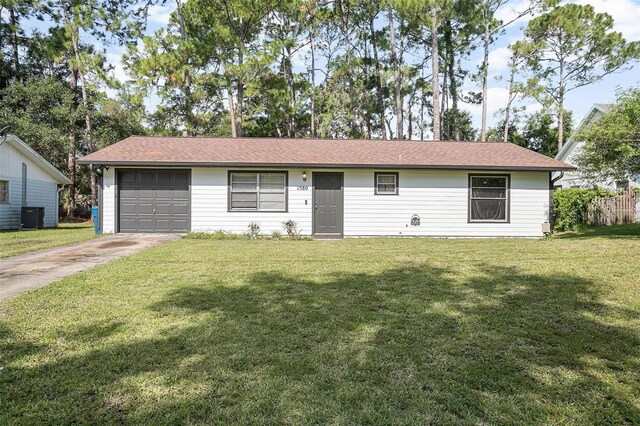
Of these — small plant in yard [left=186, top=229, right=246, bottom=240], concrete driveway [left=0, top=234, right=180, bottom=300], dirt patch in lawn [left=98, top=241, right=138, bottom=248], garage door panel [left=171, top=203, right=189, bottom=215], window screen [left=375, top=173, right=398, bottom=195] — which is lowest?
concrete driveway [left=0, top=234, right=180, bottom=300]

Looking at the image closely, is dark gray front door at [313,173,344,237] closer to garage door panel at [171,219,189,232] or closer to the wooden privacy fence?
garage door panel at [171,219,189,232]

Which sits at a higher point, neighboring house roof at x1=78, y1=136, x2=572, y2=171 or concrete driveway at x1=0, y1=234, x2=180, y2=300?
neighboring house roof at x1=78, y1=136, x2=572, y2=171

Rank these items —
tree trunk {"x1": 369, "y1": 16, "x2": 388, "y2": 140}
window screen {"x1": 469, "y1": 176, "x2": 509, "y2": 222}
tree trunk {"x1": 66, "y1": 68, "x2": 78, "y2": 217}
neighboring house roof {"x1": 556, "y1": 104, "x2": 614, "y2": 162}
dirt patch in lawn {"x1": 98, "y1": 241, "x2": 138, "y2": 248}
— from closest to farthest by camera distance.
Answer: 1. dirt patch in lawn {"x1": 98, "y1": 241, "x2": 138, "y2": 248}
2. window screen {"x1": 469, "y1": 176, "x2": 509, "y2": 222}
3. neighboring house roof {"x1": 556, "y1": 104, "x2": 614, "y2": 162}
4. tree trunk {"x1": 66, "y1": 68, "x2": 78, "y2": 217}
5. tree trunk {"x1": 369, "y1": 16, "x2": 388, "y2": 140}

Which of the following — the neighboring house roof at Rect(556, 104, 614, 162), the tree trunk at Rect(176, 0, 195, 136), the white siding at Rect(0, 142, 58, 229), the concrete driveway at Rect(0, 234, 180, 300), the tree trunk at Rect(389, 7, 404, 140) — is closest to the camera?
the concrete driveway at Rect(0, 234, 180, 300)

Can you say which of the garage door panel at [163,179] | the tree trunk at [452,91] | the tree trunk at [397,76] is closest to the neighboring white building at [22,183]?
the garage door panel at [163,179]

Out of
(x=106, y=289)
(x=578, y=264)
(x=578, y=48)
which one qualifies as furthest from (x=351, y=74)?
(x=106, y=289)

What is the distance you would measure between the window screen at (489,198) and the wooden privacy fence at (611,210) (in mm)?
5623

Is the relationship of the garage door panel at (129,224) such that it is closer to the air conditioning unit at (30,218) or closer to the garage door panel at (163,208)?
the garage door panel at (163,208)

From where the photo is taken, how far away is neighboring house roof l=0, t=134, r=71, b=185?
51.2 feet

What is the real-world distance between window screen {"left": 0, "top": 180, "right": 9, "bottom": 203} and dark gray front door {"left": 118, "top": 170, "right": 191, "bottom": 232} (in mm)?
7189

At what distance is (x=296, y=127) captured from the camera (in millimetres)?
27109

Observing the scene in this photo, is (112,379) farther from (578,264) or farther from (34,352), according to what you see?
(578,264)

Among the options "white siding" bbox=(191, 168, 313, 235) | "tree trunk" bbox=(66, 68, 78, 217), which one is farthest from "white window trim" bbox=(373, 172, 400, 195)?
"tree trunk" bbox=(66, 68, 78, 217)

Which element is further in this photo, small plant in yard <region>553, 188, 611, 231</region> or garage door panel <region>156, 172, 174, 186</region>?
small plant in yard <region>553, 188, 611, 231</region>
